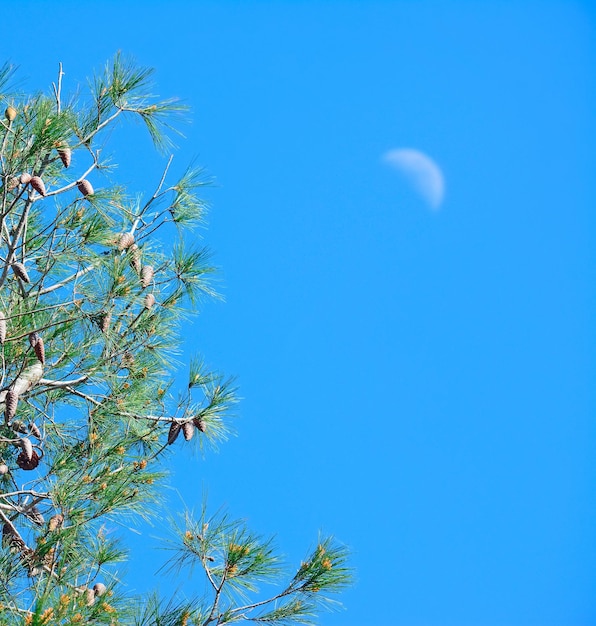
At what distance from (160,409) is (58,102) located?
1034 mm

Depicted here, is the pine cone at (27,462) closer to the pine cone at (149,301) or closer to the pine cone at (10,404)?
the pine cone at (10,404)

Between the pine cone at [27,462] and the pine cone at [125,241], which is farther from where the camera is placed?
the pine cone at [125,241]

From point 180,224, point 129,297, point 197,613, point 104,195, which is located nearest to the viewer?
point 197,613

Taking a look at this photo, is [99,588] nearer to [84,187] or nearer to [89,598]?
[89,598]

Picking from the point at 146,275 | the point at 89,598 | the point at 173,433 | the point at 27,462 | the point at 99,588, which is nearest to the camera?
the point at 89,598

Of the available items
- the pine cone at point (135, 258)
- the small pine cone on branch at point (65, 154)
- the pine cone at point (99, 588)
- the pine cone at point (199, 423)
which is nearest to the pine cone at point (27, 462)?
the pine cone at point (99, 588)

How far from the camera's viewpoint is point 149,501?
241 cm

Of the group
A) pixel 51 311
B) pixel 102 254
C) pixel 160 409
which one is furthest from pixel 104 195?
pixel 160 409

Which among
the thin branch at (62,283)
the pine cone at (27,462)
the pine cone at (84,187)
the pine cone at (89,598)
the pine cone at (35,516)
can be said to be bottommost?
the pine cone at (89,598)

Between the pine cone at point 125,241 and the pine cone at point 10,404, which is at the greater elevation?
the pine cone at point 125,241

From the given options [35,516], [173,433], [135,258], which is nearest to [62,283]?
[135,258]

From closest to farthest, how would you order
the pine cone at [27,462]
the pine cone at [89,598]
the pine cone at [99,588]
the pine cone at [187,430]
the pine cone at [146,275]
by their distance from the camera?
the pine cone at [89,598]
the pine cone at [99,588]
the pine cone at [27,462]
the pine cone at [146,275]
the pine cone at [187,430]

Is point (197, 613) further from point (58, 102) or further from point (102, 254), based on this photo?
point (58, 102)

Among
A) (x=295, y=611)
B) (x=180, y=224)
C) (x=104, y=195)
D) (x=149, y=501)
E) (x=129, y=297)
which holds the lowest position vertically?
(x=295, y=611)
